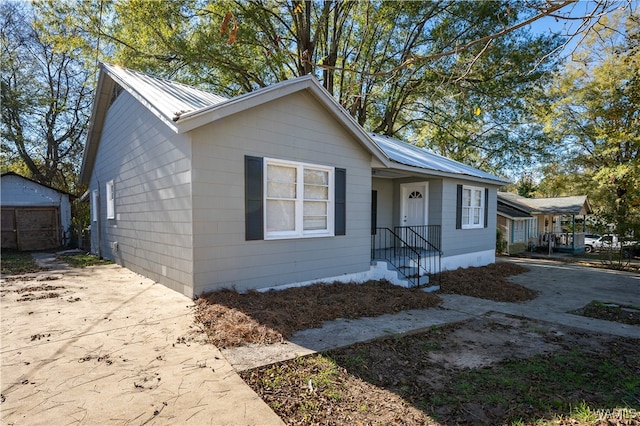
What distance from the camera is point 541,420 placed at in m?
2.87

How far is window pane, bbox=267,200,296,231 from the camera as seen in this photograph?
266 inches

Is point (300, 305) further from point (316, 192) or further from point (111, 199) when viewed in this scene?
point (111, 199)

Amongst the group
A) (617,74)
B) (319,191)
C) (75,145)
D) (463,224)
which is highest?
(617,74)

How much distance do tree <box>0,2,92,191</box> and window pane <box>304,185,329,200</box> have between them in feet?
53.6

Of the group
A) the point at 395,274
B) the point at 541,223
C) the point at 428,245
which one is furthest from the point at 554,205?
the point at 395,274

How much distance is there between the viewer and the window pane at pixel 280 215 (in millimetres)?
6758

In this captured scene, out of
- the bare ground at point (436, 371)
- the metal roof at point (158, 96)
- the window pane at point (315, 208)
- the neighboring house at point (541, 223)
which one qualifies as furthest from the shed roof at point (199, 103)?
the neighboring house at point (541, 223)

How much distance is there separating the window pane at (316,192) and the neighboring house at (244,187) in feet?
0.09

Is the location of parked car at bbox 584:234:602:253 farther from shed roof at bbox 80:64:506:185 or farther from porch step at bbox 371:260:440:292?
porch step at bbox 371:260:440:292

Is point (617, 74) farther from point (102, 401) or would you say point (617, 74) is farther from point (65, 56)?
point (65, 56)

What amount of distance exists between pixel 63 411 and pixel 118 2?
14.6 metres

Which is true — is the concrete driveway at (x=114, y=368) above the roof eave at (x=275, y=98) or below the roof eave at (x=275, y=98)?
below

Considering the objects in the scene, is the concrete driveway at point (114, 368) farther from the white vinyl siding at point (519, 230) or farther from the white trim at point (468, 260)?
the white vinyl siding at point (519, 230)

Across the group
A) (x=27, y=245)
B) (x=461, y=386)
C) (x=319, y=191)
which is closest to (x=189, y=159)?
(x=319, y=191)
